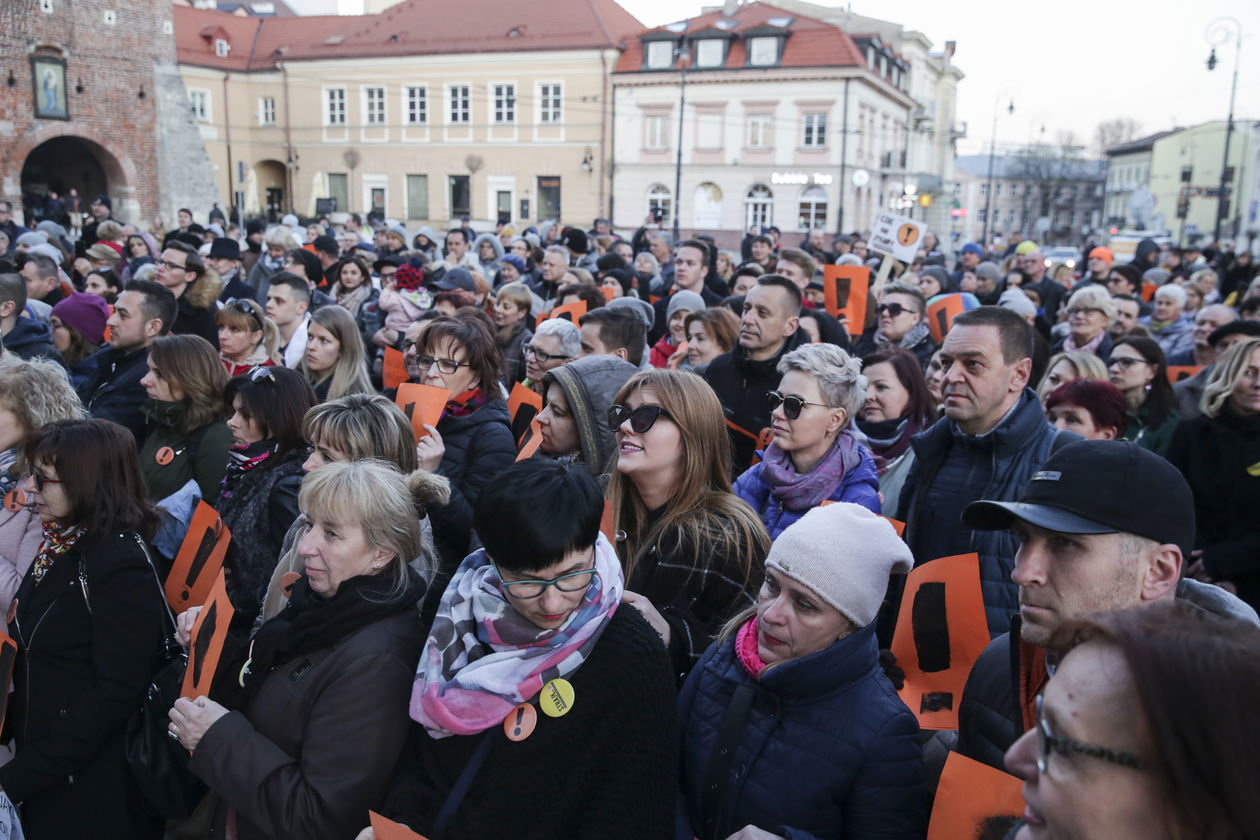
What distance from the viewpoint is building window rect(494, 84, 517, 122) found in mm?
44156

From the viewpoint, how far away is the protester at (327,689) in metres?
2.26

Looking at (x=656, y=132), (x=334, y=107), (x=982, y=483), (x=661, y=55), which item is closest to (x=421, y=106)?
(x=334, y=107)

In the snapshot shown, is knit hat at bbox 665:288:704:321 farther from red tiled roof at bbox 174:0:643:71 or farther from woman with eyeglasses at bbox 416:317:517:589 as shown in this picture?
red tiled roof at bbox 174:0:643:71

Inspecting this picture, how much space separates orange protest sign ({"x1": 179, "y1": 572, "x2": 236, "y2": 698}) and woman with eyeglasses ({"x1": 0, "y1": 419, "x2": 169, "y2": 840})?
0.37 m

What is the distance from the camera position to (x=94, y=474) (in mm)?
2986

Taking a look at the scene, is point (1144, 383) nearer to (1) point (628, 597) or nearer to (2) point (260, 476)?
(1) point (628, 597)

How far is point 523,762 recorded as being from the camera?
2.08 metres

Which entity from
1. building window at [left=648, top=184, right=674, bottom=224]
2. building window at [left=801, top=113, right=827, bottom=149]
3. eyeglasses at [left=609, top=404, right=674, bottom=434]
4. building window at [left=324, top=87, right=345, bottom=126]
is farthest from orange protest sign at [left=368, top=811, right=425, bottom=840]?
building window at [left=324, top=87, right=345, bottom=126]

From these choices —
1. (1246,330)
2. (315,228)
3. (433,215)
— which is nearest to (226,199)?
(433,215)

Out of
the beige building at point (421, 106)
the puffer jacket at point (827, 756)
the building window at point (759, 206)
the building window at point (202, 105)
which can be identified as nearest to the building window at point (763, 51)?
the building window at point (759, 206)

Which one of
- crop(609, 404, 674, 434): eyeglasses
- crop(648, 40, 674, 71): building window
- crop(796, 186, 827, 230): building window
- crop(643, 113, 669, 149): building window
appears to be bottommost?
crop(609, 404, 674, 434): eyeglasses

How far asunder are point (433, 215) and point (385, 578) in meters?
46.5

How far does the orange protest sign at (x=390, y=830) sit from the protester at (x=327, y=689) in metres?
0.27

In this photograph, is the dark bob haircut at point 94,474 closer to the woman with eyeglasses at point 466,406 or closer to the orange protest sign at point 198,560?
the orange protest sign at point 198,560
